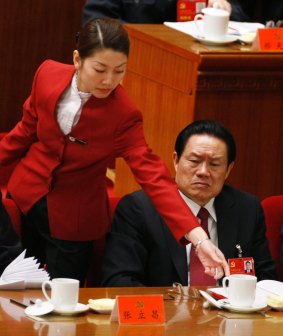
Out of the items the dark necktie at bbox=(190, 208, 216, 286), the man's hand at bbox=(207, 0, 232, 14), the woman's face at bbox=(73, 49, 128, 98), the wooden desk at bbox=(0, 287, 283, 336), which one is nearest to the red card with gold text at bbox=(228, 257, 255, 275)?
the wooden desk at bbox=(0, 287, 283, 336)

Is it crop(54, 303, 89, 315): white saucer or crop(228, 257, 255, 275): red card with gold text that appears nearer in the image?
crop(54, 303, 89, 315): white saucer

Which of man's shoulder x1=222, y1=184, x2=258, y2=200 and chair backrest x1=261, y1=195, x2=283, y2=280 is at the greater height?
man's shoulder x1=222, y1=184, x2=258, y2=200

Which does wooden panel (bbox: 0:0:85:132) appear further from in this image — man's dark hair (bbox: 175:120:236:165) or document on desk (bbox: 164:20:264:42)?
man's dark hair (bbox: 175:120:236:165)

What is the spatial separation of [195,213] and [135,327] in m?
1.02

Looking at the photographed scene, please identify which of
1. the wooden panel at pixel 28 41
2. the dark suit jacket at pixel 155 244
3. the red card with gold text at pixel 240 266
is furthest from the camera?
the wooden panel at pixel 28 41

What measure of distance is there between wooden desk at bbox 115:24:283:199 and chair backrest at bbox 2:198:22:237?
0.98 metres

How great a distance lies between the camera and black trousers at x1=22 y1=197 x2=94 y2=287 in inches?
137

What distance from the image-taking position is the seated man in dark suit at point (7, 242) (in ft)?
10.5

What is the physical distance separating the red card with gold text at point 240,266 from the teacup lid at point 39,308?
622mm

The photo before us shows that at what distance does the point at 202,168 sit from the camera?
142 inches

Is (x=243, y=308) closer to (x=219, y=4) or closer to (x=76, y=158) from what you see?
(x=76, y=158)

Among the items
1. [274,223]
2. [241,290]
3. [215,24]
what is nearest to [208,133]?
[274,223]

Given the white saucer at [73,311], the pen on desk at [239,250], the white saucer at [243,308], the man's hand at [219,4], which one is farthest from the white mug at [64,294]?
the man's hand at [219,4]

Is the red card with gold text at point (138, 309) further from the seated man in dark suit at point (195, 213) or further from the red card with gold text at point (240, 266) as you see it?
the seated man in dark suit at point (195, 213)
